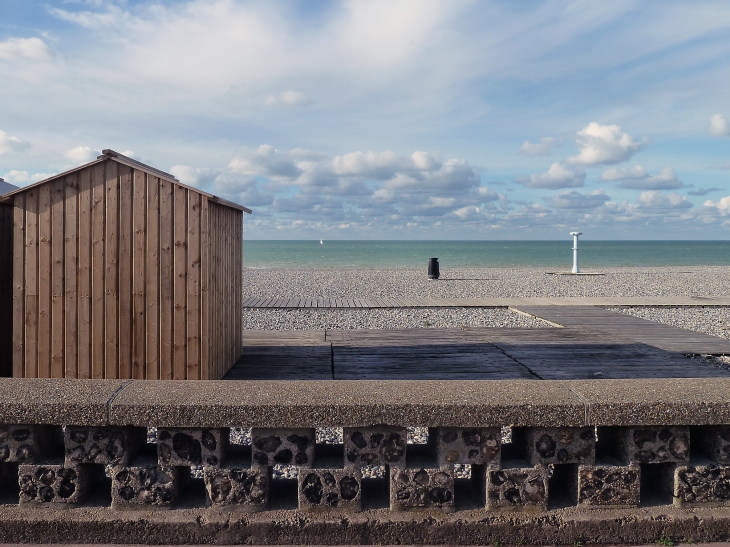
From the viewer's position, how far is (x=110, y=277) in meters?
4.88

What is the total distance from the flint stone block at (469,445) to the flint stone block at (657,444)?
1.66 feet

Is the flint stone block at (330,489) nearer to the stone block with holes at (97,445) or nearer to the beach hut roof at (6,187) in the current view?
the stone block with holes at (97,445)

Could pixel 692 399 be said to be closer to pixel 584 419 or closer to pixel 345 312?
pixel 584 419

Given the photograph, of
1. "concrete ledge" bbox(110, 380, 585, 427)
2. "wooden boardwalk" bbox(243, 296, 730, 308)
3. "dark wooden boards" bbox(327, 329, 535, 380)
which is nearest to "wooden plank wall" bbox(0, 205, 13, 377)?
"dark wooden boards" bbox(327, 329, 535, 380)

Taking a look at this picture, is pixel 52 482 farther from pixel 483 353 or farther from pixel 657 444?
pixel 483 353

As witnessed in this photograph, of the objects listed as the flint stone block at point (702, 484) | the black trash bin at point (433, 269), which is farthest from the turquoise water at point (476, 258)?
the flint stone block at point (702, 484)

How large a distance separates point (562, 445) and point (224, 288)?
4147mm

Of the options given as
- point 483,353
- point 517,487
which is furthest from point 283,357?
point 517,487

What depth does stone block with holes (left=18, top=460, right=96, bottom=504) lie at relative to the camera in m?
2.25

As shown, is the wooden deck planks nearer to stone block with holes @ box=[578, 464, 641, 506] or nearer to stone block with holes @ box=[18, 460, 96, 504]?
stone block with holes @ box=[578, 464, 641, 506]

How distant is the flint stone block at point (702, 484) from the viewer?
7.48 feet

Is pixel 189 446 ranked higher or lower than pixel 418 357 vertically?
higher

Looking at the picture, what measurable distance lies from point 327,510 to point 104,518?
85 cm

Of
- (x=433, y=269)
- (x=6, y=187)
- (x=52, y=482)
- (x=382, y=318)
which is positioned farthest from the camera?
(x=433, y=269)
